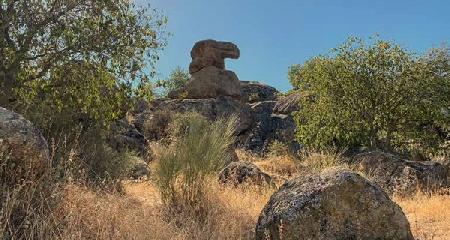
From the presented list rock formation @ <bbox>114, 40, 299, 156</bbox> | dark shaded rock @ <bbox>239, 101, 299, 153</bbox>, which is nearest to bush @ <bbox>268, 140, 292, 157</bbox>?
rock formation @ <bbox>114, 40, 299, 156</bbox>

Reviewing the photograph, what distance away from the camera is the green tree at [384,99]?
19234 mm

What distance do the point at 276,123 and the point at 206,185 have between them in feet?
70.3

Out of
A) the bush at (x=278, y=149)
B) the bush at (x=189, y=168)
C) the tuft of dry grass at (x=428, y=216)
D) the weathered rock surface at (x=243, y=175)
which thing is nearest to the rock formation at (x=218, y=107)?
the bush at (x=278, y=149)

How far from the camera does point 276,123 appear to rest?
29.9 meters

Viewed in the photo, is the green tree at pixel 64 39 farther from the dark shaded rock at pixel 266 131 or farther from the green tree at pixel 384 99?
the dark shaded rock at pixel 266 131

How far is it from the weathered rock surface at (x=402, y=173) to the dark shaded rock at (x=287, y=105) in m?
14.5

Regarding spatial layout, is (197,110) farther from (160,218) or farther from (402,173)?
(160,218)

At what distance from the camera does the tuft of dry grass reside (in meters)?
8.11

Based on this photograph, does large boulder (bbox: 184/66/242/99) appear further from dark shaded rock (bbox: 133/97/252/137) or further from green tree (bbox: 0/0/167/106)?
green tree (bbox: 0/0/167/106)

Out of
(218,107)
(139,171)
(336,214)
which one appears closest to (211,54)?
(218,107)

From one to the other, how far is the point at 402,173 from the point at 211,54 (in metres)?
21.5

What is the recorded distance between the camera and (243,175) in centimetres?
1261

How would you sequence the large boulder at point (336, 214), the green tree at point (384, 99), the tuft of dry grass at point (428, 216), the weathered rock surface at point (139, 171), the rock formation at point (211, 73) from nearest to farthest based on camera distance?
the large boulder at point (336, 214)
the tuft of dry grass at point (428, 216)
the weathered rock surface at point (139, 171)
the green tree at point (384, 99)
the rock formation at point (211, 73)

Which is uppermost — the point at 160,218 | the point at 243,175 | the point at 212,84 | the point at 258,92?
the point at 258,92
